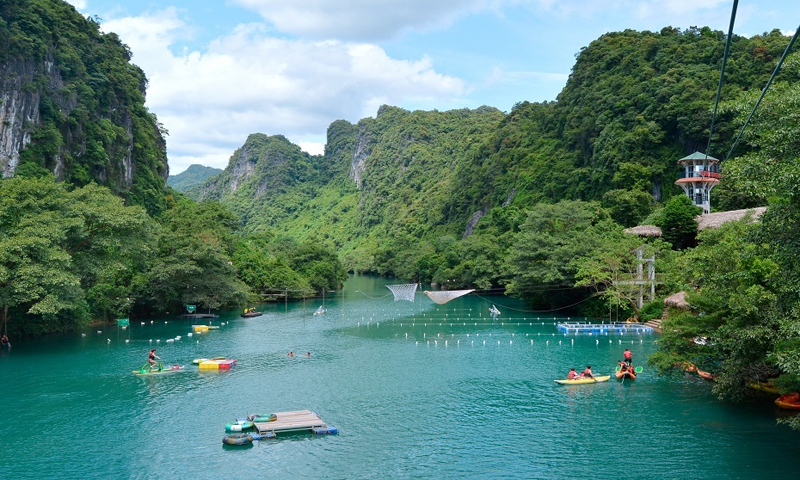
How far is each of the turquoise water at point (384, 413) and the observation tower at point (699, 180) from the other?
25410 mm

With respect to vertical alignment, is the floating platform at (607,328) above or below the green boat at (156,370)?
above

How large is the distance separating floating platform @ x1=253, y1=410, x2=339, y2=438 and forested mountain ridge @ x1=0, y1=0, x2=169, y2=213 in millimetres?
44456

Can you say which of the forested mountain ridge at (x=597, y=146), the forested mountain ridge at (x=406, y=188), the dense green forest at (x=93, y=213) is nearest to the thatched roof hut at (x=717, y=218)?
the forested mountain ridge at (x=597, y=146)

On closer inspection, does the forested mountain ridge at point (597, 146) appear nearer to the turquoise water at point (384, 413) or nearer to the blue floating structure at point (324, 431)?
the turquoise water at point (384, 413)

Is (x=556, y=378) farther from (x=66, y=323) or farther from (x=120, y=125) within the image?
(x=120, y=125)

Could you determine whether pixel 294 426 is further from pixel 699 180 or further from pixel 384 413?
pixel 699 180

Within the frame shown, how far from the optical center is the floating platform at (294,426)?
867 inches

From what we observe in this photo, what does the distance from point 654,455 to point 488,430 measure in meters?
5.65

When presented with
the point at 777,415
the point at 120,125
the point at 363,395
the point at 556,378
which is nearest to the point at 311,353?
the point at 363,395

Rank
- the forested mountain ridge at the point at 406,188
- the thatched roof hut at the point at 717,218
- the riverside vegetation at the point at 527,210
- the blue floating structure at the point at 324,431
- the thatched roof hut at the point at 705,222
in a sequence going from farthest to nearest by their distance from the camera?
the forested mountain ridge at the point at 406,188 → the thatched roof hut at the point at 705,222 → the thatched roof hut at the point at 717,218 → the blue floating structure at the point at 324,431 → the riverside vegetation at the point at 527,210

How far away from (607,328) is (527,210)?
29949mm

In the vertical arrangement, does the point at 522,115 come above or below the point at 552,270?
above

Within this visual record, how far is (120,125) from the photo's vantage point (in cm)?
7719

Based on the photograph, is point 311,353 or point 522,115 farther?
point 522,115
